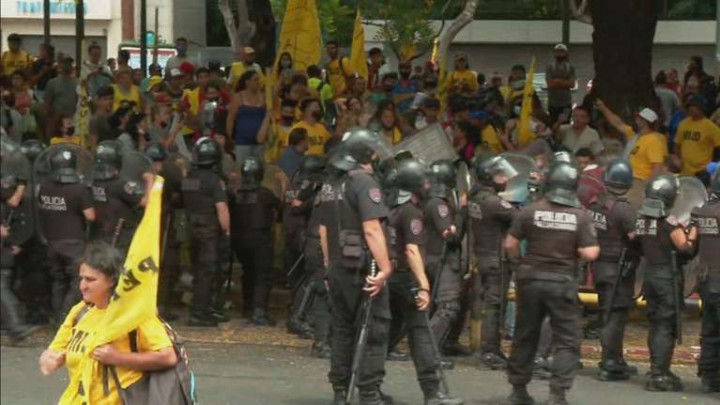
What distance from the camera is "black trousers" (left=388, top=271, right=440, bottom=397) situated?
10.1 meters

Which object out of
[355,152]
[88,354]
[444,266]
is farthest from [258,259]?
[88,354]

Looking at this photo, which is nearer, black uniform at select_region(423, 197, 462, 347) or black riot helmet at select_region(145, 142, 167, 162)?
black uniform at select_region(423, 197, 462, 347)

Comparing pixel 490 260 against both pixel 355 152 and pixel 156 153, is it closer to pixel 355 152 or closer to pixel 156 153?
pixel 355 152

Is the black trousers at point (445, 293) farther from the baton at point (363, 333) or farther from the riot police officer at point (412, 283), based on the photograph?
the baton at point (363, 333)

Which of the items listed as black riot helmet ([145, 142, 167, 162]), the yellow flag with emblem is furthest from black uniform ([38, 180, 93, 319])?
the yellow flag with emblem

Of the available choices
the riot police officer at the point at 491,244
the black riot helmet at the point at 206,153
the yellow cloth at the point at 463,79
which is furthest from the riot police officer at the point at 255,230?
the yellow cloth at the point at 463,79

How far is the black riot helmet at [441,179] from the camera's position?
36.5 feet

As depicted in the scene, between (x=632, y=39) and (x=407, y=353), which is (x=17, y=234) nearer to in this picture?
(x=407, y=353)

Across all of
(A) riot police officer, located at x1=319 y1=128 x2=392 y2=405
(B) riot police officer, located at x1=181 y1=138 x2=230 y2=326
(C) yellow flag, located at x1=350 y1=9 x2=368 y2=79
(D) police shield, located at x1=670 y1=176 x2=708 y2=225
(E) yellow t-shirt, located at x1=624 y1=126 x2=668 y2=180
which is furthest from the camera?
(C) yellow flag, located at x1=350 y1=9 x2=368 y2=79

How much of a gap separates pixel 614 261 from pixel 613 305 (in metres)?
0.35

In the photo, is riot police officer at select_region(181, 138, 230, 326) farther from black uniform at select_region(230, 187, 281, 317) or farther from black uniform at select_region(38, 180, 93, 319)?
black uniform at select_region(38, 180, 93, 319)

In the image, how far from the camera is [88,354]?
616 centimetres

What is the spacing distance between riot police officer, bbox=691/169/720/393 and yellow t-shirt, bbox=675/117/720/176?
445 centimetres

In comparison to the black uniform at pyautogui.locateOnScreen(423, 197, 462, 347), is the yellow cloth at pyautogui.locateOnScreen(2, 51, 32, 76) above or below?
above
